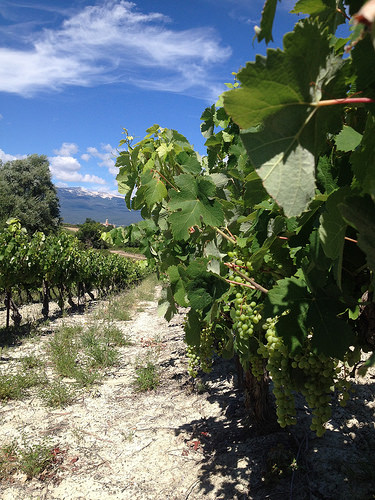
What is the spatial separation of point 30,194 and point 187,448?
125 ft

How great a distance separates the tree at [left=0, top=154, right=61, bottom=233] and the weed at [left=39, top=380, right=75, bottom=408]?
3157 centimetres

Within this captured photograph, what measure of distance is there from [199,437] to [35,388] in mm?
3148

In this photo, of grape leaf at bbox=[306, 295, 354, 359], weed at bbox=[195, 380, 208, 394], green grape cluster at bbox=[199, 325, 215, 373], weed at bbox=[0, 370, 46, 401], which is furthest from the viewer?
weed at bbox=[0, 370, 46, 401]

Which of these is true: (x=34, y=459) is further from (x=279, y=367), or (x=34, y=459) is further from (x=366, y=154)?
(x=366, y=154)

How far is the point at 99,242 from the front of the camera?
56.4 m

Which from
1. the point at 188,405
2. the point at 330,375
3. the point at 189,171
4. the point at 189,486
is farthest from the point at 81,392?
the point at 330,375

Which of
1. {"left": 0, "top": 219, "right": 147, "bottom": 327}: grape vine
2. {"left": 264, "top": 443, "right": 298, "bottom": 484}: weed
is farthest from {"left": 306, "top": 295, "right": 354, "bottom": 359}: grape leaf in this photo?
{"left": 0, "top": 219, "right": 147, "bottom": 327}: grape vine

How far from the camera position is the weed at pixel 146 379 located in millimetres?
5676

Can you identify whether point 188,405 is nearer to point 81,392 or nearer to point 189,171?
point 81,392

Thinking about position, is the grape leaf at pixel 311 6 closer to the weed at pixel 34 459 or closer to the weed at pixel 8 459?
the weed at pixel 34 459

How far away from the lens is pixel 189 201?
192 centimetres

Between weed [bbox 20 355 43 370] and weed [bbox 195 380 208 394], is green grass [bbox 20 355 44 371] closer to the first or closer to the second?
weed [bbox 20 355 43 370]

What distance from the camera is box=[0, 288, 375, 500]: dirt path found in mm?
3221

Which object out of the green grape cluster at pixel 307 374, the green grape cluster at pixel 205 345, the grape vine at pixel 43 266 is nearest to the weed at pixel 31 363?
the grape vine at pixel 43 266
